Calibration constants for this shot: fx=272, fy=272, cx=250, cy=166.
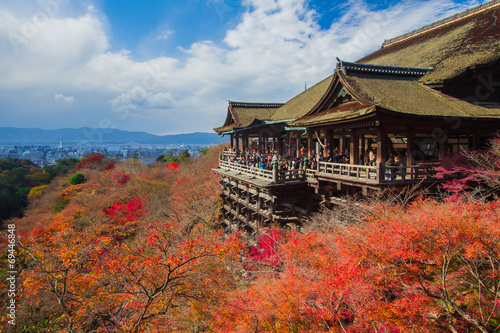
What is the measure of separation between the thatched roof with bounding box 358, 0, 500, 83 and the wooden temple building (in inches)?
2.3

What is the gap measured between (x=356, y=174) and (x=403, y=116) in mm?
2991

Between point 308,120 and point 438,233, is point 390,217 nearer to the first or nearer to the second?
point 438,233

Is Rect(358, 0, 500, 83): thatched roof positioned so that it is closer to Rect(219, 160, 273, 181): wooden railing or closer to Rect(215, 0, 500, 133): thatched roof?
Rect(215, 0, 500, 133): thatched roof

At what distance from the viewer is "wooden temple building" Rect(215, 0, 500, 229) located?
11.4m

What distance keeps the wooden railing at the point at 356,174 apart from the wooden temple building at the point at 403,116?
4 cm

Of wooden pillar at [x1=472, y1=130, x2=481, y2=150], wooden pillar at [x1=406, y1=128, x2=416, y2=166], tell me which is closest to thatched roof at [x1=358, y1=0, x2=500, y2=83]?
wooden pillar at [x1=472, y1=130, x2=481, y2=150]

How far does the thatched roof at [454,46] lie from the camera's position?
13.8 meters

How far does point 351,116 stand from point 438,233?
18.9 ft

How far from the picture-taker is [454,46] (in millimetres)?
16031

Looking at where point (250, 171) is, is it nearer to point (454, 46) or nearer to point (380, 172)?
point (380, 172)

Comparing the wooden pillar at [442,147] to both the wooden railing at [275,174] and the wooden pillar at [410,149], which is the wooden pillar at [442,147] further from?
the wooden railing at [275,174]

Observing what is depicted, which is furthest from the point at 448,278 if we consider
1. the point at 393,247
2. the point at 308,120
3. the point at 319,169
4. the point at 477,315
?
the point at 308,120

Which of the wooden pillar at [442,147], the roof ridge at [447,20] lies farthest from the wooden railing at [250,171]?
the roof ridge at [447,20]

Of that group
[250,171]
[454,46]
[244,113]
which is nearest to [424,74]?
[454,46]
